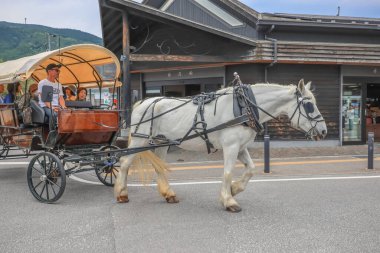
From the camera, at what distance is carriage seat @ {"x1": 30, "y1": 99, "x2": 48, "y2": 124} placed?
7139 millimetres

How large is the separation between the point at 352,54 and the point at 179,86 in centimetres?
701

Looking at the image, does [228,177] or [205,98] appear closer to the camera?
[228,177]

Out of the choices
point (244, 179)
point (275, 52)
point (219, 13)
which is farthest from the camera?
point (219, 13)

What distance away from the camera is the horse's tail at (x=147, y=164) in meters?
6.88

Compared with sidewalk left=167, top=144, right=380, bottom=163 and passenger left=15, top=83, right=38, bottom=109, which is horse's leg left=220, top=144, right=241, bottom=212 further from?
sidewalk left=167, top=144, right=380, bottom=163

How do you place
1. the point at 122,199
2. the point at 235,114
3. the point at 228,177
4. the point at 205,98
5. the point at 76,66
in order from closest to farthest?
the point at 228,177
the point at 235,114
the point at 205,98
the point at 122,199
the point at 76,66

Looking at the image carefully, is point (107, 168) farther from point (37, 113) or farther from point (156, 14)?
point (156, 14)

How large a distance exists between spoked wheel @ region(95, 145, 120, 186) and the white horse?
23.3 inches

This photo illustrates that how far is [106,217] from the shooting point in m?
5.97

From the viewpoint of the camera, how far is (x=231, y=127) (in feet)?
20.0

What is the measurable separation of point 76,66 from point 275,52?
719 cm

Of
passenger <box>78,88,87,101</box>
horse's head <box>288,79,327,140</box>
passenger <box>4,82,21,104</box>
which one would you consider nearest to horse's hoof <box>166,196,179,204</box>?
horse's head <box>288,79,327,140</box>

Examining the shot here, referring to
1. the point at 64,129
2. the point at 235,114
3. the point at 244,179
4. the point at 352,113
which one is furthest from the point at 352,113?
the point at 64,129

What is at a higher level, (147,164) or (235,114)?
(235,114)
